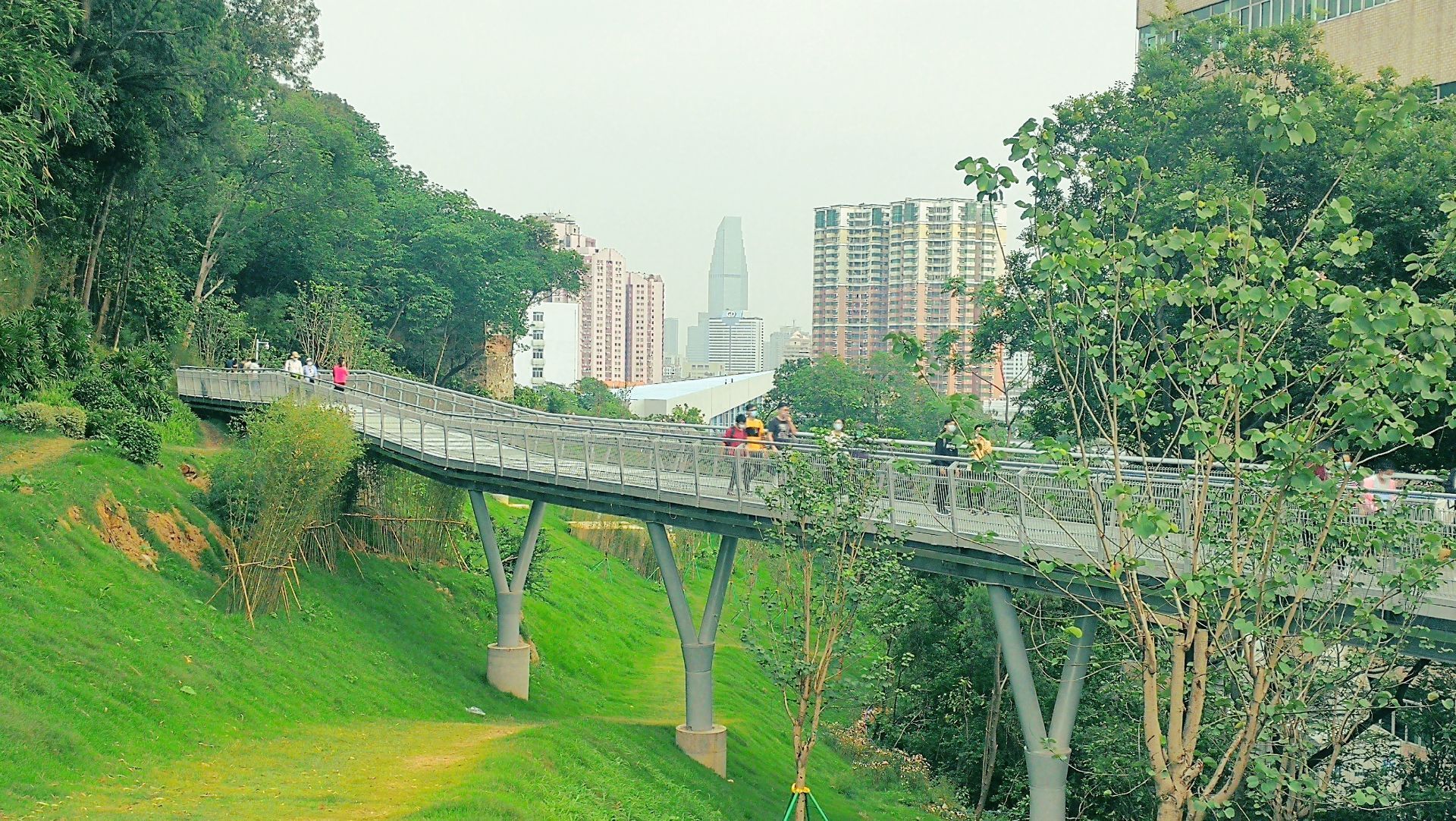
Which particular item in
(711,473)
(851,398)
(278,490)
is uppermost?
(851,398)

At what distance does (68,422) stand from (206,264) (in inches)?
808

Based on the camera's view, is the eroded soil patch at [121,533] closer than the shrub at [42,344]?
Yes

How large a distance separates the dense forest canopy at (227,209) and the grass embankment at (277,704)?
6092 mm

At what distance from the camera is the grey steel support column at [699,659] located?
24.9m

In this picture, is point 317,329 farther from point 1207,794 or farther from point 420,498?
point 1207,794

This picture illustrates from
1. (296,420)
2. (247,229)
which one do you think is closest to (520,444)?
(296,420)

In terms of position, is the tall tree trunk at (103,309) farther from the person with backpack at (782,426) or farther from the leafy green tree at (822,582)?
the leafy green tree at (822,582)

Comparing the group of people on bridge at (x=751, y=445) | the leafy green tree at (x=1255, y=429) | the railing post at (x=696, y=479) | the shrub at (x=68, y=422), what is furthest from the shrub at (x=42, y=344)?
the leafy green tree at (x=1255, y=429)

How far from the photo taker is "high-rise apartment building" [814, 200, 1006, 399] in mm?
118062

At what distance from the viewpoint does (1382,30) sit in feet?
148

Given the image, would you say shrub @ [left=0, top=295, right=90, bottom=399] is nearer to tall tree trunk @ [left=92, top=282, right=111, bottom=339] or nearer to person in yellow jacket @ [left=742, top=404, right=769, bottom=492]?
tall tree trunk @ [left=92, top=282, right=111, bottom=339]

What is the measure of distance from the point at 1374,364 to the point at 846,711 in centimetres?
2866

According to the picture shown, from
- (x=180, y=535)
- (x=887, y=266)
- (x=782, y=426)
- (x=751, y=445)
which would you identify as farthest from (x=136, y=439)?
(x=887, y=266)

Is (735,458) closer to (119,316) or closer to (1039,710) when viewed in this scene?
(1039,710)
